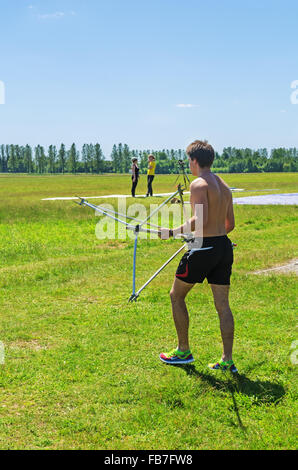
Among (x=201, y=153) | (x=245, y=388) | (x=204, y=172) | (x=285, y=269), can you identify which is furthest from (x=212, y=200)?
(x=285, y=269)

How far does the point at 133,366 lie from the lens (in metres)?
5.54

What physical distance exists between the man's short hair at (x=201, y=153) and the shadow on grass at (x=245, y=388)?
7.69 ft

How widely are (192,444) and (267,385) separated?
1.33 m

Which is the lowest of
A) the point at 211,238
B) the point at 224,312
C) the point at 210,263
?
the point at 224,312

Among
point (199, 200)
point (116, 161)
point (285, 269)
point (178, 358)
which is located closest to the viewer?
point (199, 200)

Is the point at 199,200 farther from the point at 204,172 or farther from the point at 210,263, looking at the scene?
the point at 210,263

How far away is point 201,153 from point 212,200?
53 centimetres

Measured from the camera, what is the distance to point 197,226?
193 inches

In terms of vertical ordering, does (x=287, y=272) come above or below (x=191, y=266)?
below

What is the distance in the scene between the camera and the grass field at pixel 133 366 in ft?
13.6

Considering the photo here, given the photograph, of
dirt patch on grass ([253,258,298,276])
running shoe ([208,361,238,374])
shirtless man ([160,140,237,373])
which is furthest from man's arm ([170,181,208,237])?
dirt patch on grass ([253,258,298,276])

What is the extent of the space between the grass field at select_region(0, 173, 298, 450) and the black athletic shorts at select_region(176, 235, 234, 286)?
1119 mm
